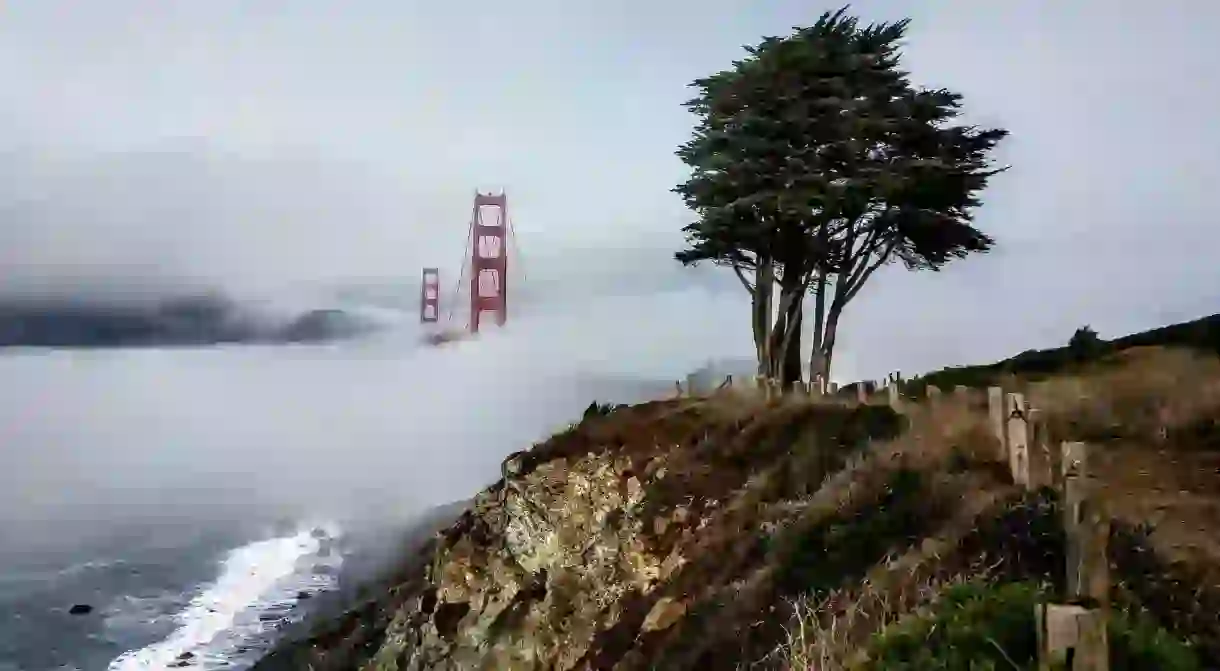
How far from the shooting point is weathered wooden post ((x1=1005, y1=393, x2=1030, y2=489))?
6230 millimetres

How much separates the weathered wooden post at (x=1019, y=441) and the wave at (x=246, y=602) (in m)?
28.3

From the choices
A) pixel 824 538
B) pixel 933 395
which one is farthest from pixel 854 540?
pixel 933 395

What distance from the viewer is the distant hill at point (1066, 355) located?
57.6ft

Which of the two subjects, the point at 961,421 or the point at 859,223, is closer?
the point at 961,421

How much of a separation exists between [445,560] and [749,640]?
10.5 metres

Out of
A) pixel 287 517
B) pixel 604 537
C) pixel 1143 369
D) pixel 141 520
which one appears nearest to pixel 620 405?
pixel 604 537

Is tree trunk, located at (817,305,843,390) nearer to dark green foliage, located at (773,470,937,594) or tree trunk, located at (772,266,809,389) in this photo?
tree trunk, located at (772,266,809,389)

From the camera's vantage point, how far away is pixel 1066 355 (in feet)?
63.8

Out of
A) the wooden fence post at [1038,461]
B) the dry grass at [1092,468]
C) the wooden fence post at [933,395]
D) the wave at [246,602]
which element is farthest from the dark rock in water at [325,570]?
the wooden fence post at [1038,461]

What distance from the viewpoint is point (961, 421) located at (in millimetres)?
8891

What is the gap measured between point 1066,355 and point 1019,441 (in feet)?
49.4

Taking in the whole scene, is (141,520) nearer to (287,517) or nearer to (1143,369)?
(287,517)

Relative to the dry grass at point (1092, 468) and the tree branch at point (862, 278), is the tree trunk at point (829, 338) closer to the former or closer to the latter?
the tree branch at point (862, 278)

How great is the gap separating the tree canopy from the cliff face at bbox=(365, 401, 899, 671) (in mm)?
Result: 4313
